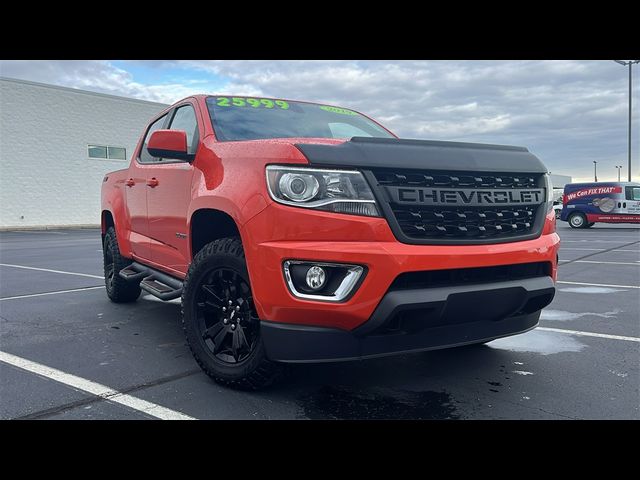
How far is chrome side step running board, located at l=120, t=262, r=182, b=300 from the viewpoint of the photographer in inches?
159

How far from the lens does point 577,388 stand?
10.7 ft

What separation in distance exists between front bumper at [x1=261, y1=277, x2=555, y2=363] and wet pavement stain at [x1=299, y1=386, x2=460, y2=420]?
349 mm

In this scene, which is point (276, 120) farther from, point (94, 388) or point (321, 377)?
point (94, 388)

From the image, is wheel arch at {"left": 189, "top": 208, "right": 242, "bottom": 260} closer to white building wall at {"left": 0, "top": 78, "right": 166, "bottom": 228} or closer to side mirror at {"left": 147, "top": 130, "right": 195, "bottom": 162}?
side mirror at {"left": 147, "top": 130, "right": 195, "bottom": 162}

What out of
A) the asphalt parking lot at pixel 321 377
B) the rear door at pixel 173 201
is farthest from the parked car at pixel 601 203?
the rear door at pixel 173 201

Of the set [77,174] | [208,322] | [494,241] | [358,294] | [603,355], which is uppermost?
[77,174]

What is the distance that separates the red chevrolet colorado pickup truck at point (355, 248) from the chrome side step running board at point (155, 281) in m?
0.59

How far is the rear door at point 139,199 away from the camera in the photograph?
188 inches

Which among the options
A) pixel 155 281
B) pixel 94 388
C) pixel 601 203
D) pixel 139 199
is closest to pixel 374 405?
pixel 94 388

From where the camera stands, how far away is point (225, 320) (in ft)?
10.5

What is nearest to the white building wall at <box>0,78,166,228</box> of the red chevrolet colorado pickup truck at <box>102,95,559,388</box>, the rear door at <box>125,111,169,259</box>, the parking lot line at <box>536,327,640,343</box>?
the rear door at <box>125,111,169,259</box>

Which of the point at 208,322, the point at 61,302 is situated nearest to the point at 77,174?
the point at 61,302

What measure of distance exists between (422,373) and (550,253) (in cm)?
108
